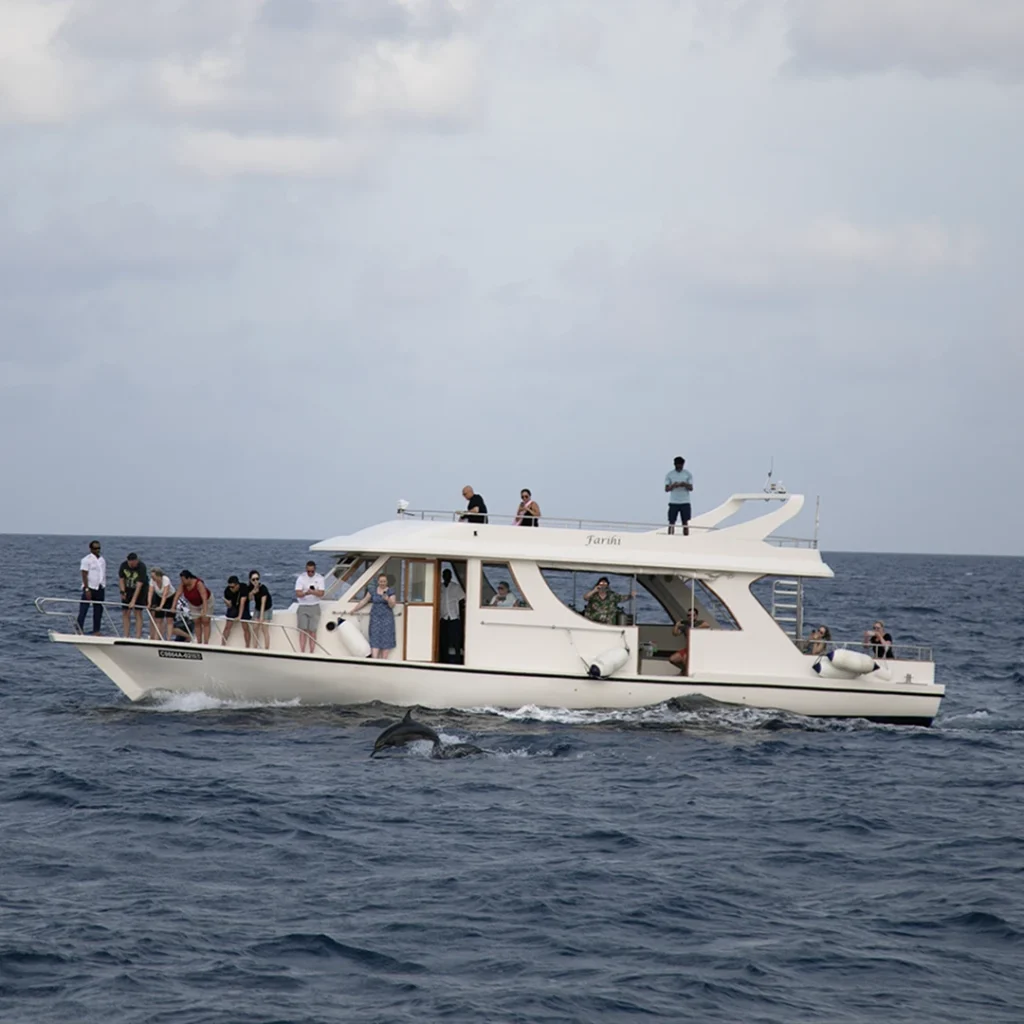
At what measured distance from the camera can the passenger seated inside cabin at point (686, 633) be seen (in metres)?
22.3

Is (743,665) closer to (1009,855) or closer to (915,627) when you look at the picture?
(1009,855)

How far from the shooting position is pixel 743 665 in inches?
875

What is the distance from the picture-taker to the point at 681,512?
23.6 m

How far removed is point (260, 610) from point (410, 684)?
2612mm

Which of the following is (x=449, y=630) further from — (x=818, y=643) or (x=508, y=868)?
(x=508, y=868)

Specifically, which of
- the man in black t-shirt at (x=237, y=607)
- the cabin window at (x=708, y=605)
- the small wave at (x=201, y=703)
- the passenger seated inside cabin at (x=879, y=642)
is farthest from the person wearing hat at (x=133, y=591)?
the passenger seated inside cabin at (x=879, y=642)

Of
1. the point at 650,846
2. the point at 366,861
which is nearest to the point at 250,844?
the point at 366,861

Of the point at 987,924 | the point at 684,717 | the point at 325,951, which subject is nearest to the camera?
the point at 325,951

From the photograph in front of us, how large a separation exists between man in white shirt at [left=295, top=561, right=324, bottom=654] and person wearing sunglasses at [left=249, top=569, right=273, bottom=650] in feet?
1.58

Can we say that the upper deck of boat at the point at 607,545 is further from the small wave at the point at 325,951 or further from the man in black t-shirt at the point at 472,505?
the small wave at the point at 325,951

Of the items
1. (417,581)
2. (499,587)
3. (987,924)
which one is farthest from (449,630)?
(987,924)

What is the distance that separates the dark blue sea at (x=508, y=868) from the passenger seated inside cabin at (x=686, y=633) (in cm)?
77

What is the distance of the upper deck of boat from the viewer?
2186cm

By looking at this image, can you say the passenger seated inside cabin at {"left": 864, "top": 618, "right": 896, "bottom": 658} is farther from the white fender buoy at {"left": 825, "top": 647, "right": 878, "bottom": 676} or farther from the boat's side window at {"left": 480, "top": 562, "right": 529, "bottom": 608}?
the boat's side window at {"left": 480, "top": 562, "right": 529, "bottom": 608}
